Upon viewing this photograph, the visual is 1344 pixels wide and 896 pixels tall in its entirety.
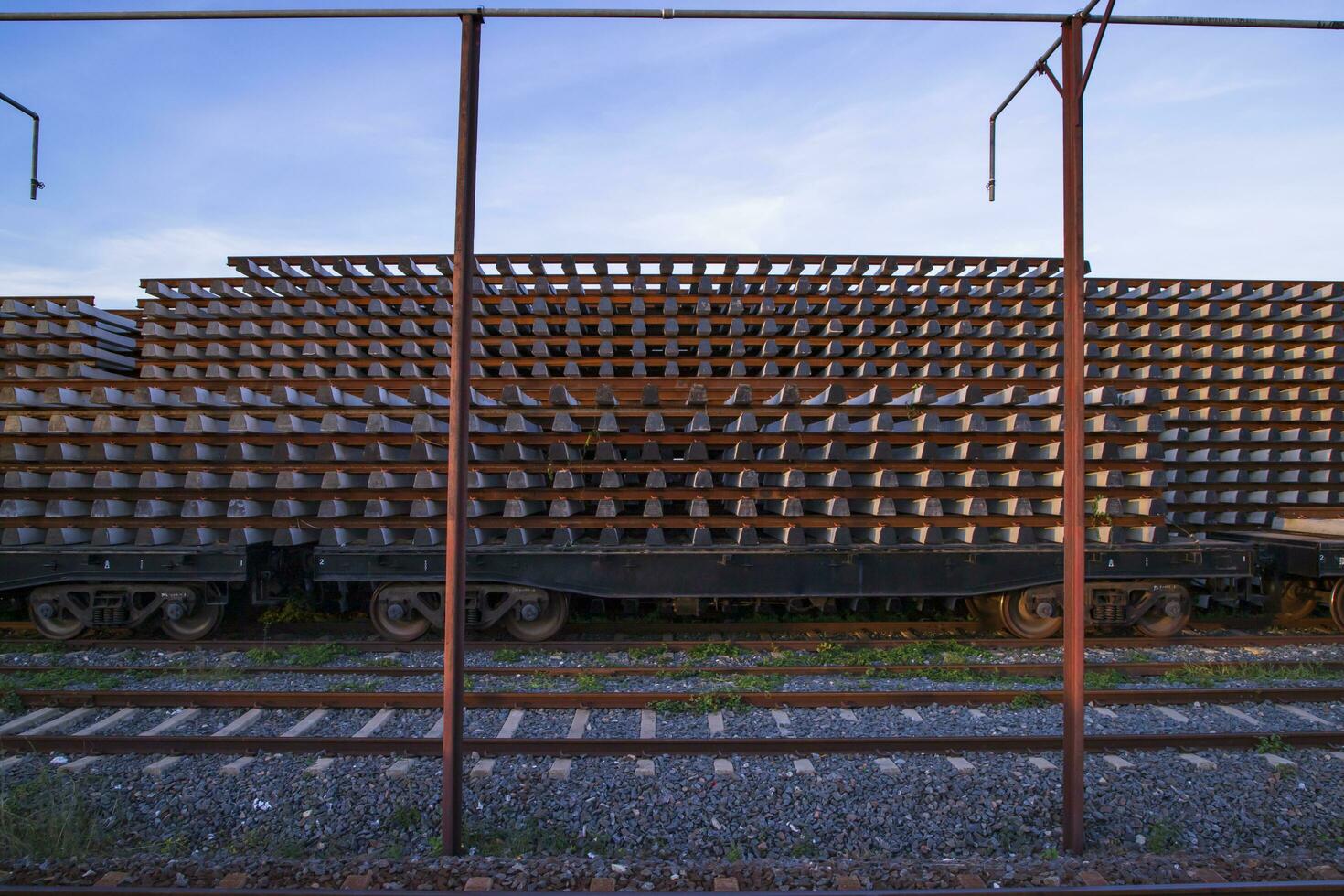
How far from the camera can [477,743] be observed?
18.5ft

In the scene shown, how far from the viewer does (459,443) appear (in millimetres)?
4273

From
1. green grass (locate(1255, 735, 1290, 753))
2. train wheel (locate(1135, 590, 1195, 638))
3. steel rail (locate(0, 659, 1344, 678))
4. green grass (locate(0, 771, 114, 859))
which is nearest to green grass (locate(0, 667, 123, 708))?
steel rail (locate(0, 659, 1344, 678))

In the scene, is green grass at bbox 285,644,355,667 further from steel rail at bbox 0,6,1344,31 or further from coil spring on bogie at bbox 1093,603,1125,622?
coil spring on bogie at bbox 1093,603,1125,622

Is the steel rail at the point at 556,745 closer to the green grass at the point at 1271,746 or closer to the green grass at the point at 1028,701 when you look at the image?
the green grass at the point at 1028,701

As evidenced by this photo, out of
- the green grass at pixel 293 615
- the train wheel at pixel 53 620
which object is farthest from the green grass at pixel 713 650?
the train wheel at pixel 53 620

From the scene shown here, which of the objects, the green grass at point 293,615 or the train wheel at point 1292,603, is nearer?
the green grass at point 293,615

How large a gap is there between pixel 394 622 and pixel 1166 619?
10.5 meters

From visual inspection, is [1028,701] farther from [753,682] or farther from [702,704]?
[702,704]

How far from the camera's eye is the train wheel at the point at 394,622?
8.77 meters

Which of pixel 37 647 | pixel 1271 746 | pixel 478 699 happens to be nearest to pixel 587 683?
pixel 478 699

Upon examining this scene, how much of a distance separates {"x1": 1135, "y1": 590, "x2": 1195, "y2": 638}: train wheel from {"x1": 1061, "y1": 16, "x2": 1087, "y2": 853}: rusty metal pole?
19.9 feet

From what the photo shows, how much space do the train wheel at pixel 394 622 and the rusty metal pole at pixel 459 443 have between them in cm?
496

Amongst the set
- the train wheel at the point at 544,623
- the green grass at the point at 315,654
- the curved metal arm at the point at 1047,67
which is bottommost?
the green grass at the point at 315,654

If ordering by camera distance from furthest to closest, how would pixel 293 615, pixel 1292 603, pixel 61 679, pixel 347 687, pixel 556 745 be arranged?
pixel 1292 603, pixel 293 615, pixel 61 679, pixel 347 687, pixel 556 745
